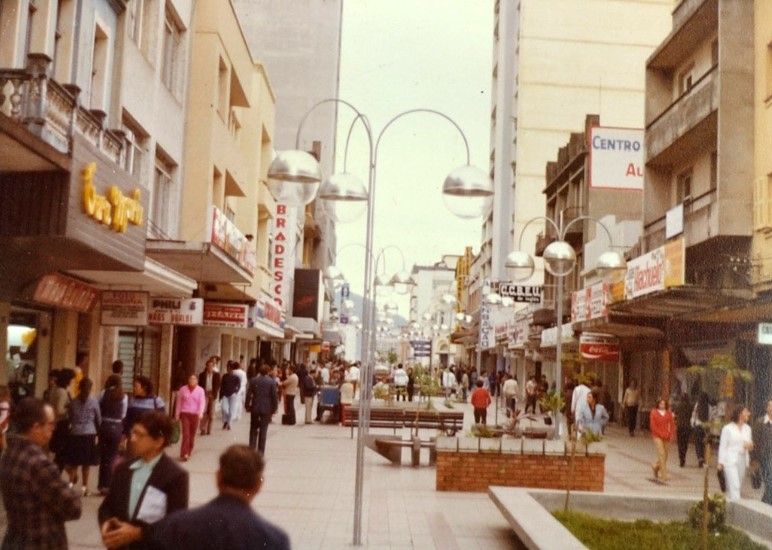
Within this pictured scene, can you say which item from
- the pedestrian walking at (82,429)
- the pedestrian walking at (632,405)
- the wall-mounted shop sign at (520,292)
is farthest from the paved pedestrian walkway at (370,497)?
the wall-mounted shop sign at (520,292)

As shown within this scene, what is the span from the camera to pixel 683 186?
33.4 meters

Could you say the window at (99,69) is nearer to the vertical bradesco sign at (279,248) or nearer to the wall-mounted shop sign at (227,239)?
the wall-mounted shop sign at (227,239)

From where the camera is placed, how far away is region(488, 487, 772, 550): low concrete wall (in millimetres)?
11539

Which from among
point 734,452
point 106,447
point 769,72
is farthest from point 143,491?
point 769,72

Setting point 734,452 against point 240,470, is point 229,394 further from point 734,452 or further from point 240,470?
point 240,470

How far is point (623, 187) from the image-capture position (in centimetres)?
4294

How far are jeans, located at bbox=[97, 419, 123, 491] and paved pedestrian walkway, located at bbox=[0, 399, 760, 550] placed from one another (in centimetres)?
46

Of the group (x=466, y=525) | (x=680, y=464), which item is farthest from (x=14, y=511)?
(x=680, y=464)

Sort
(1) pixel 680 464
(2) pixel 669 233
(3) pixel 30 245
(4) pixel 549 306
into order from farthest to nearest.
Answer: (4) pixel 549 306 → (2) pixel 669 233 → (1) pixel 680 464 → (3) pixel 30 245

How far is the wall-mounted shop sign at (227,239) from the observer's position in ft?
77.3

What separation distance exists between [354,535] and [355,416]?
631 inches

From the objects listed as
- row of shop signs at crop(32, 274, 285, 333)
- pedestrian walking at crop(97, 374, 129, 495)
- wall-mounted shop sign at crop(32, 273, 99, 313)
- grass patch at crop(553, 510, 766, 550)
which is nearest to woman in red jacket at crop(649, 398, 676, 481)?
grass patch at crop(553, 510, 766, 550)

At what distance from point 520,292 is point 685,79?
20.1 meters

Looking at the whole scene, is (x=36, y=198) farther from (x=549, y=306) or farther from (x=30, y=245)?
(x=549, y=306)
